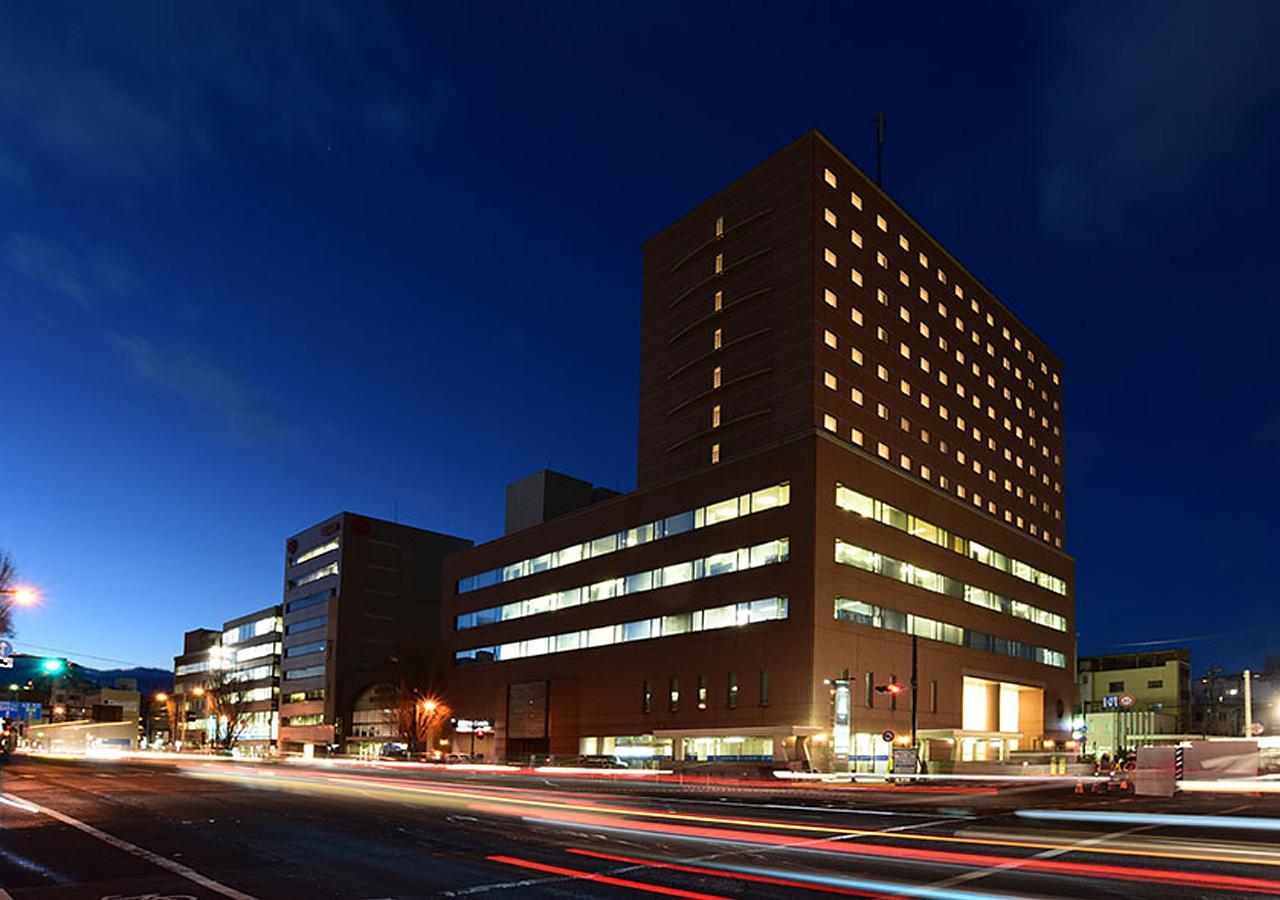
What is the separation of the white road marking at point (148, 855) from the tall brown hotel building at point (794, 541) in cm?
4751

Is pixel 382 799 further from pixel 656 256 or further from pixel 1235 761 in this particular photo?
pixel 656 256

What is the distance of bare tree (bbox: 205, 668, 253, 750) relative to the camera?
517ft

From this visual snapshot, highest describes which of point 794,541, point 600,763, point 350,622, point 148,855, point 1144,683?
point 794,541

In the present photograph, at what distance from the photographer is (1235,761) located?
5050 centimetres

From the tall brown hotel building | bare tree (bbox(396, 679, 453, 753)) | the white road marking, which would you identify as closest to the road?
the white road marking

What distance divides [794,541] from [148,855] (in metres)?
55.0

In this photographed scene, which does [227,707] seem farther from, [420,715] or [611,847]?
[611,847]

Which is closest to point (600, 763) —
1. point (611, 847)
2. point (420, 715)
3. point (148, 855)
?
point (420, 715)

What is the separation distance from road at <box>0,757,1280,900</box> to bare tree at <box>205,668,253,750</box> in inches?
5095

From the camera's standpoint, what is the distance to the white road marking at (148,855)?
1579 centimetres

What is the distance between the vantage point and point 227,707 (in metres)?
158

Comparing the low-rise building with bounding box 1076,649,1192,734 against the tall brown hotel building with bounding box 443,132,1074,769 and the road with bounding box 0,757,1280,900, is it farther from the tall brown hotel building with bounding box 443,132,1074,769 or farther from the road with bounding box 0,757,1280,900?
the road with bounding box 0,757,1280,900

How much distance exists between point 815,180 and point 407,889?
250 ft

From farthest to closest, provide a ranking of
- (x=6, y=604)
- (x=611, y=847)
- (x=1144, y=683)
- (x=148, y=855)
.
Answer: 1. (x=1144, y=683)
2. (x=6, y=604)
3. (x=611, y=847)
4. (x=148, y=855)
